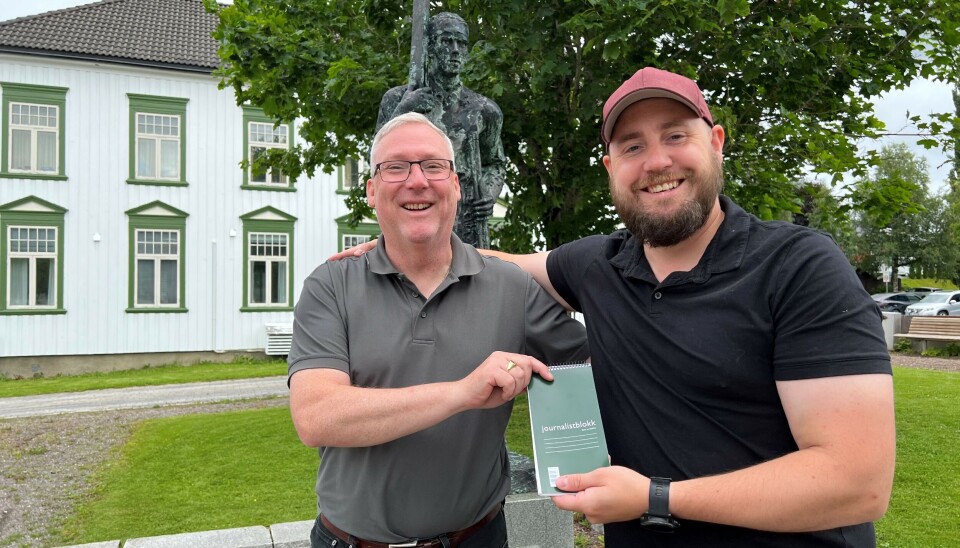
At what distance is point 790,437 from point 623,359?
47cm

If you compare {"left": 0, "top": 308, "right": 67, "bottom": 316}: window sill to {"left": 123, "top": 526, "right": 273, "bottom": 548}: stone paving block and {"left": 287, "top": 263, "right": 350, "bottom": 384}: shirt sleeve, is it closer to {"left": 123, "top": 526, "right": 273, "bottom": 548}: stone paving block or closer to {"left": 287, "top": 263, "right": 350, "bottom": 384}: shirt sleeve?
{"left": 123, "top": 526, "right": 273, "bottom": 548}: stone paving block

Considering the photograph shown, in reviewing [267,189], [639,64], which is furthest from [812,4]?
[267,189]

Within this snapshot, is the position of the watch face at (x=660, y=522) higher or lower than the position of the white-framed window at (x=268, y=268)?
lower

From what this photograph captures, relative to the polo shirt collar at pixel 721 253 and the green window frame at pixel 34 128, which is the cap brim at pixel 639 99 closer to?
the polo shirt collar at pixel 721 253

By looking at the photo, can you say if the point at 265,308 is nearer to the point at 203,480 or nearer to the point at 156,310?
the point at 156,310

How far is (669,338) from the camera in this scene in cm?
190

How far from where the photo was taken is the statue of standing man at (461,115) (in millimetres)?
4949

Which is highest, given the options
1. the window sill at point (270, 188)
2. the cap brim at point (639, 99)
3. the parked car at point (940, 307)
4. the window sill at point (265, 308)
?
the window sill at point (270, 188)

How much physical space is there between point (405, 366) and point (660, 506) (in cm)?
90

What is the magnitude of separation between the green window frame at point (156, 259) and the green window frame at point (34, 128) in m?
2.38

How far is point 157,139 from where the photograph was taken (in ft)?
67.8

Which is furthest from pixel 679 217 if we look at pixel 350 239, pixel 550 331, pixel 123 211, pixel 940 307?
pixel 940 307

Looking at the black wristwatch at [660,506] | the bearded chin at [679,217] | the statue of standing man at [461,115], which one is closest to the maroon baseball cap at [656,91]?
the bearded chin at [679,217]

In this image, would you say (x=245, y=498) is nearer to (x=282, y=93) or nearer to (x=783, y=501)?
(x=282, y=93)
